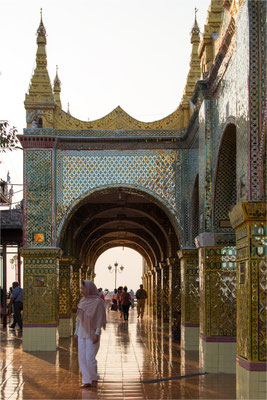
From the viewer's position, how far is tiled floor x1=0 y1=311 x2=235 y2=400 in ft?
27.1

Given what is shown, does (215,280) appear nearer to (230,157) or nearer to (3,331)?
(230,157)

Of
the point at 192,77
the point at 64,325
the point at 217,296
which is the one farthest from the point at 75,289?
the point at 217,296

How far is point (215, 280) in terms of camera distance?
10.4 m

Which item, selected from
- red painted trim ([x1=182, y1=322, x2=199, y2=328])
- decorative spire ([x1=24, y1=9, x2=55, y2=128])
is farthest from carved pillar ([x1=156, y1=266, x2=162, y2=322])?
decorative spire ([x1=24, y1=9, x2=55, y2=128])

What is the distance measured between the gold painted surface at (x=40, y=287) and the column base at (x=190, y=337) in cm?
251

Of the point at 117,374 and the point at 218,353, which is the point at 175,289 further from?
the point at 117,374

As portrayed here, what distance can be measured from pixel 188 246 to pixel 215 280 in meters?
3.27

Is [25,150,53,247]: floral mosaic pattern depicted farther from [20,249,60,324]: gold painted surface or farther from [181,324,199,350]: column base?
[181,324,199,350]: column base

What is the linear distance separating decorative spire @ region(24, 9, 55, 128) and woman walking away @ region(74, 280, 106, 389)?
17.7ft

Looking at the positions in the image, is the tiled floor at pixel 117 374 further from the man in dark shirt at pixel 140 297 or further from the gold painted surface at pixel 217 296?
the man in dark shirt at pixel 140 297

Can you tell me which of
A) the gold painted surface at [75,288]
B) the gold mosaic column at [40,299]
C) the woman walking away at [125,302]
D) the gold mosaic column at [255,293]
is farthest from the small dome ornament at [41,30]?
the woman walking away at [125,302]

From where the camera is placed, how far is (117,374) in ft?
32.5

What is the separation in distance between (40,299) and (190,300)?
9.50 feet

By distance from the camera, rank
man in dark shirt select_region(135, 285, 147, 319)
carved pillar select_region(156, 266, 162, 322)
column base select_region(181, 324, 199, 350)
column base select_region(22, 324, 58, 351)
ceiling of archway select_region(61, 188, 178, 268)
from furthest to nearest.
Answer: man in dark shirt select_region(135, 285, 147, 319)
carved pillar select_region(156, 266, 162, 322)
ceiling of archway select_region(61, 188, 178, 268)
column base select_region(181, 324, 199, 350)
column base select_region(22, 324, 58, 351)
